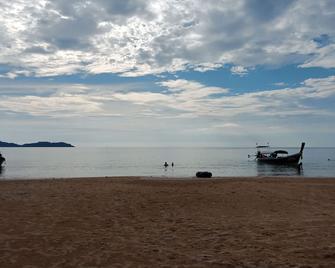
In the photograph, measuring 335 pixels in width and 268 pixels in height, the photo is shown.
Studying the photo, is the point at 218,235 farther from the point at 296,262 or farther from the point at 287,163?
the point at 287,163

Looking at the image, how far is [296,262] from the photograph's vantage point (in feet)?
23.0

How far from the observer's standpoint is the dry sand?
736cm

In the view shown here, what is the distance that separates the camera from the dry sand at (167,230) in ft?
24.1

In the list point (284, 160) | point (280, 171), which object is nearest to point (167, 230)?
point (280, 171)

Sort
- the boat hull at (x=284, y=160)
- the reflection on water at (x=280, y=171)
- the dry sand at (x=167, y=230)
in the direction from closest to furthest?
the dry sand at (x=167, y=230) < the reflection on water at (x=280, y=171) < the boat hull at (x=284, y=160)

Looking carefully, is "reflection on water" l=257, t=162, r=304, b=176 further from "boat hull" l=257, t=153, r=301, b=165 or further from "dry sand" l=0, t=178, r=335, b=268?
"dry sand" l=0, t=178, r=335, b=268

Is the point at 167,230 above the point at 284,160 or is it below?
below

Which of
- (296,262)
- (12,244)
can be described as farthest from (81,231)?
(296,262)

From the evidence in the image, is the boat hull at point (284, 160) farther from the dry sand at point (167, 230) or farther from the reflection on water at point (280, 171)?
the dry sand at point (167, 230)

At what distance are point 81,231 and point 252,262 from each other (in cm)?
471

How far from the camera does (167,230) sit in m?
10.1

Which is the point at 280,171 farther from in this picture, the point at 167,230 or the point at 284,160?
the point at 167,230

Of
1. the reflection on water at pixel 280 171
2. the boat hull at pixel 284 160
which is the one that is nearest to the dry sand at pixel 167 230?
the reflection on water at pixel 280 171

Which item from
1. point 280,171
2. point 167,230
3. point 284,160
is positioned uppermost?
point 284,160
